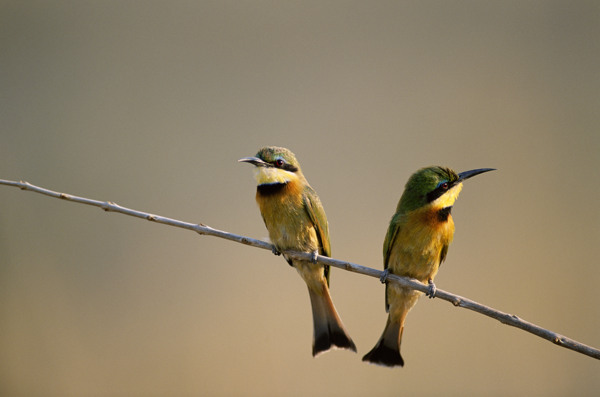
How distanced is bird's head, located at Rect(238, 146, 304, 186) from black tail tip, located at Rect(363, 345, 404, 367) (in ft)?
1.99

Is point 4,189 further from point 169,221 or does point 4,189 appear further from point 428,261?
point 428,261

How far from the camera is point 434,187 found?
1340 mm

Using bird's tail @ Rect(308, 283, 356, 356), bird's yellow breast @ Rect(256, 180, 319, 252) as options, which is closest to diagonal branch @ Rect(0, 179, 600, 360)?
bird's yellow breast @ Rect(256, 180, 319, 252)

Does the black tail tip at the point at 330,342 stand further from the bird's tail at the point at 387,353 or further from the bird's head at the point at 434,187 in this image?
the bird's head at the point at 434,187

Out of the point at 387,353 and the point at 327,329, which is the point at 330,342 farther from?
the point at 387,353

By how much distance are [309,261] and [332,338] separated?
254mm

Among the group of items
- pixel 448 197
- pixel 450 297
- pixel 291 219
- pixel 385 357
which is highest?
pixel 448 197

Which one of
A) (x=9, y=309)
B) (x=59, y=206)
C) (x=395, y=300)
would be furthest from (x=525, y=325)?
(x=9, y=309)

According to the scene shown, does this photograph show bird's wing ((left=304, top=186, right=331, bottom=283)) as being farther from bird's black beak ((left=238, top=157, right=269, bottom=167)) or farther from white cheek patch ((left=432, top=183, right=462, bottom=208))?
white cheek patch ((left=432, top=183, right=462, bottom=208))

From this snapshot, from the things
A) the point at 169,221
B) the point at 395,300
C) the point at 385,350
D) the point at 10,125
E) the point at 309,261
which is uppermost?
the point at 10,125

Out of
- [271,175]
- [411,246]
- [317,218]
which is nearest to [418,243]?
[411,246]

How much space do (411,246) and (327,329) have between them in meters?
0.38

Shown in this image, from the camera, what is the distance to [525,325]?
1.13 metres

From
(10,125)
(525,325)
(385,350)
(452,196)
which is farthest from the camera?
(10,125)
